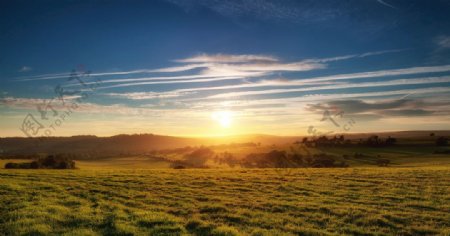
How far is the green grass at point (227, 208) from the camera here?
16.0 meters

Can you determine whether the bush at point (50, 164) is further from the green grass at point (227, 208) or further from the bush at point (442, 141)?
the bush at point (442, 141)

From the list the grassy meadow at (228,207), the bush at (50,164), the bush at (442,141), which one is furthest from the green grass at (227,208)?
the bush at (442,141)

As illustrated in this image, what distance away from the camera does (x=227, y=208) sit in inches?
806

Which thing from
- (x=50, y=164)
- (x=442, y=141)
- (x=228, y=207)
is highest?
(x=442, y=141)

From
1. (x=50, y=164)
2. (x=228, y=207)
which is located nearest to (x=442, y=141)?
(x=50, y=164)

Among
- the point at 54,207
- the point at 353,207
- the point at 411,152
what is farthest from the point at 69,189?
the point at 411,152

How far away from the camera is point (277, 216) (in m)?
18.5

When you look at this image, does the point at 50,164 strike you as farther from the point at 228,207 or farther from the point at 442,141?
the point at 442,141

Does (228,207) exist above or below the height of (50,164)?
above

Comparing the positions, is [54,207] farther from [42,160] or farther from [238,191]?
[42,160]

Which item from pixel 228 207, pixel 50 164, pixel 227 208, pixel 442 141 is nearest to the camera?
pixel 227 208

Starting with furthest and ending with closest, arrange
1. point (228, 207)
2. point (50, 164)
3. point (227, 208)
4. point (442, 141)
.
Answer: point (442, 141)
point (50, 164)
point (228, 207)
point (227, 208)

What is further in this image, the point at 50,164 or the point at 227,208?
the point at 50,164

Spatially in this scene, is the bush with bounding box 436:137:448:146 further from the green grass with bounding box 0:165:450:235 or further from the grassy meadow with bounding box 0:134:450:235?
the green grass with bounding box 0:165:450:235
